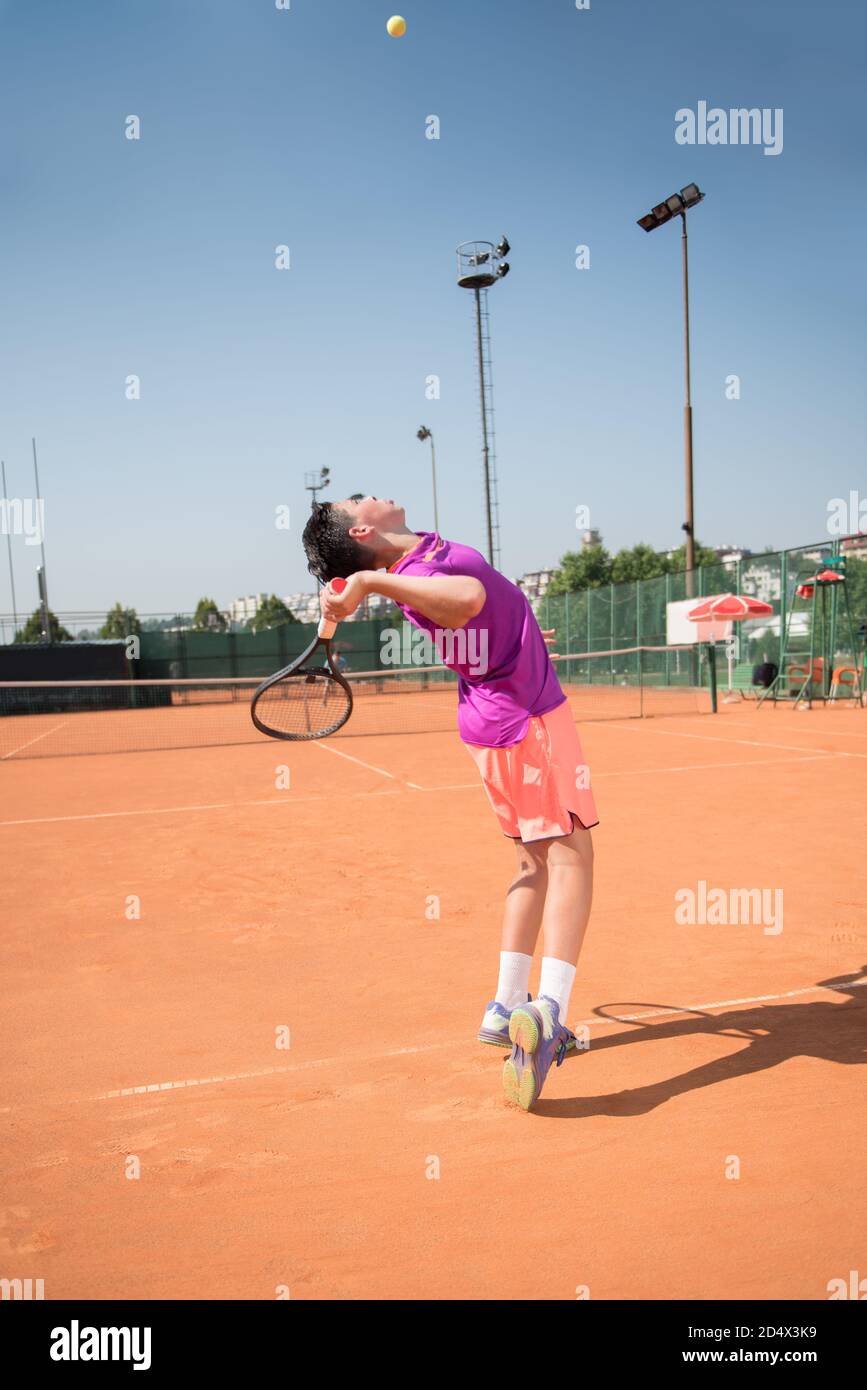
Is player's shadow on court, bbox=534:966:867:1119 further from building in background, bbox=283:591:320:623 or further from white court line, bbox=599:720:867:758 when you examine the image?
white court line, bbox=599:720:867:758

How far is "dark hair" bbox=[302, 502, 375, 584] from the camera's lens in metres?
2.79

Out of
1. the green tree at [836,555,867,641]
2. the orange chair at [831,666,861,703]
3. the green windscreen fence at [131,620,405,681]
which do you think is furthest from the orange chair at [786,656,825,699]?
the green windscreen fence at [131,620,405,681]

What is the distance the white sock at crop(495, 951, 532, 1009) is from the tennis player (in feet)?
0.19

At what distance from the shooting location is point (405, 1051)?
3086mm

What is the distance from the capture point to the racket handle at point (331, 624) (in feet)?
8.61

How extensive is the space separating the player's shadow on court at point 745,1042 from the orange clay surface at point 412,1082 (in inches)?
0.5

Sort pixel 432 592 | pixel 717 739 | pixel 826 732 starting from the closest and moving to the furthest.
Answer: pixel 432 592 < pixel 717 739 < pixel 826 732

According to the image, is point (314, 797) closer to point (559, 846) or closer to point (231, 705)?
point (559, 846)

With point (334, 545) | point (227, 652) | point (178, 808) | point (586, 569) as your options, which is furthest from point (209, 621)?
point (586, 569)

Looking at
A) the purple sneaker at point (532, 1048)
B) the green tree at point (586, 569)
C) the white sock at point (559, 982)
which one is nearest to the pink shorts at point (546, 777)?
the white sock at point (559, 982)

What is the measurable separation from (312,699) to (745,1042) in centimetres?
234

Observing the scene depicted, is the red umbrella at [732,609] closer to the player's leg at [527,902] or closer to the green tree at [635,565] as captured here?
the player's leg at [527,902]

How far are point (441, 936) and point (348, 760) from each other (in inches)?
304
